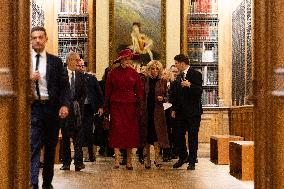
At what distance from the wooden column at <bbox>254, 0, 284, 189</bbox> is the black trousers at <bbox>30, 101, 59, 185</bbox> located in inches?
83.1

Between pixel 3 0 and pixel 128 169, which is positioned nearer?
pixel 3 0

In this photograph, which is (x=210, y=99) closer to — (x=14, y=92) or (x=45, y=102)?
(x=45, y=102)

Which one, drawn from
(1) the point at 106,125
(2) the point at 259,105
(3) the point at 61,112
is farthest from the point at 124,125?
(2) the point at 259,105

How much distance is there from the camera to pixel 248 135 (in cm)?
945

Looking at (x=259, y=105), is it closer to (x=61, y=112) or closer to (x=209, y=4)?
(x=61, y=112)

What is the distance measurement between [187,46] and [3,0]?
29.8ft

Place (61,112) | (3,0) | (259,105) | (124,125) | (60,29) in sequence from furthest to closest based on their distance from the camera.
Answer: (60,29)
(124,125)
(61,112)
(259,105)
(3,0)

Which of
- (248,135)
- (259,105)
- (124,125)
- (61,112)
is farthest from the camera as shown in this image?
(248,135)

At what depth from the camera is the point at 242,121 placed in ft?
33.0

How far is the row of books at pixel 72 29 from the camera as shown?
39.0ft

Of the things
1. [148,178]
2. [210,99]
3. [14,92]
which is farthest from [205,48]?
[14,92]

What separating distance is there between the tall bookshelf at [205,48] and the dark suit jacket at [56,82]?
696 cm

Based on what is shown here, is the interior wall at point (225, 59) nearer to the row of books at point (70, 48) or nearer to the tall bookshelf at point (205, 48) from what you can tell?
the tall bookshelf at point (205, 48)

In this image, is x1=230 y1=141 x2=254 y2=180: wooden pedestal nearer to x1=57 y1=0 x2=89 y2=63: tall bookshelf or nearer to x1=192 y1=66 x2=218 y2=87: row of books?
x1=192 y1=66 x2=218 y2=87: row of books
